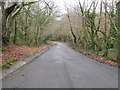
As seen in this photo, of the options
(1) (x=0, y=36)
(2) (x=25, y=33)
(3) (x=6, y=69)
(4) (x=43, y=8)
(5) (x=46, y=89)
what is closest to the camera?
(5) (x=46, y=89)

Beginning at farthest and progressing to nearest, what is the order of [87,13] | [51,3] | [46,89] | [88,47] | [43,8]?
[51,3] < [43,8] < [88,47] < [87,13] < [46,89]

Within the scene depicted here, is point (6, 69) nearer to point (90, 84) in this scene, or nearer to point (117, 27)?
point (90, 84)

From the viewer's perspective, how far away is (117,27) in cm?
1366

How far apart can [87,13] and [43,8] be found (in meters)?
14.6

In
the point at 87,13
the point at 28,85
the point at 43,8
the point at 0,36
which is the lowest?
the point at 28,85

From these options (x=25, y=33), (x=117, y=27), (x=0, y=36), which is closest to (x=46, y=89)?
(x=117, y=27)

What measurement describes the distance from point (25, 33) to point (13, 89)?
82.0 feet

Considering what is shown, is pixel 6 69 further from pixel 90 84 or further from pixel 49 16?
pixel 49 16

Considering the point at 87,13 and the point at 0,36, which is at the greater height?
the point at 87,13

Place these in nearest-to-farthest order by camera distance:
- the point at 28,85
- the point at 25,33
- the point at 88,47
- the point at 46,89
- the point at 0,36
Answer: the point at 46,89 → the point at 28,85 → the point at 0,36 → the point at 88,47 → the point at 25,33

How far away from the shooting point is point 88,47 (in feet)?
84.2

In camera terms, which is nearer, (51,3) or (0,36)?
(0,36)

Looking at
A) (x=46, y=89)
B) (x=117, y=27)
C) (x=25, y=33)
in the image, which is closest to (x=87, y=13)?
(x=117, y=27)

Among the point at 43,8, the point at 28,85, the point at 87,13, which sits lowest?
the point at 28,85
